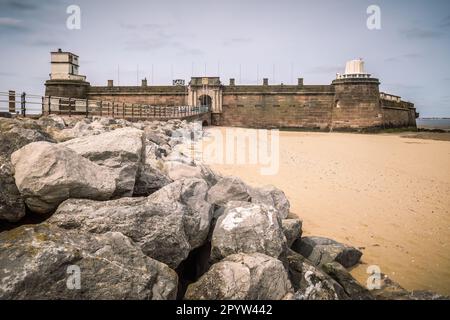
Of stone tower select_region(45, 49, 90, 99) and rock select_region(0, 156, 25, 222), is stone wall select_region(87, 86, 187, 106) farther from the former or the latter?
rock select_region(0, 156, 25, 222)

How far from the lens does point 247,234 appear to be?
3.22m

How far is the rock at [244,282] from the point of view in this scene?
103 inches

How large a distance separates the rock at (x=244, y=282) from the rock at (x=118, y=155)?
1.26 meters

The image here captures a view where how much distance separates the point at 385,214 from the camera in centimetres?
643

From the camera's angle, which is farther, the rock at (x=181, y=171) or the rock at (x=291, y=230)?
the rock at (x=181, y=171)

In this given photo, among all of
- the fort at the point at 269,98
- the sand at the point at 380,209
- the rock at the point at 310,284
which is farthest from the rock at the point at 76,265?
the fort at the point at 269,98

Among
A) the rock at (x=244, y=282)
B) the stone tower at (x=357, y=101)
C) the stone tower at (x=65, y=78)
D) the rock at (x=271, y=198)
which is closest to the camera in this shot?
the rock at (x=244, y=282)

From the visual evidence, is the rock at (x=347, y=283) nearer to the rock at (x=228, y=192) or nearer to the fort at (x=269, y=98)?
the rock at (x=228, y=192)

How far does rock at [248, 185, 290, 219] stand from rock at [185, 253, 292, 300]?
2060 mm

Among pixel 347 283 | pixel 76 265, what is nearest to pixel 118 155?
pixel 76 265

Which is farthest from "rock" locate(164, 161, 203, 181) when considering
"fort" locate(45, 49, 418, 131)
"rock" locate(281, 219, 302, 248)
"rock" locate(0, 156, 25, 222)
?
"fort" locate(45, 49, 418, 131)
